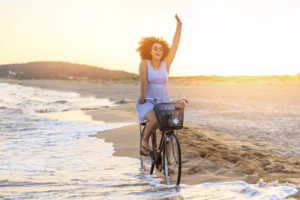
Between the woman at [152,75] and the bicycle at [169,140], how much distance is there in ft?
0.61

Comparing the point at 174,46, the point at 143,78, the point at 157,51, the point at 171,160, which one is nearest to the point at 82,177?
the point at 171,160

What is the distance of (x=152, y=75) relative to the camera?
15.1ft

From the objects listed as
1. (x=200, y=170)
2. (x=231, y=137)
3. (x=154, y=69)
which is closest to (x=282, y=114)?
(x=231, y=137)

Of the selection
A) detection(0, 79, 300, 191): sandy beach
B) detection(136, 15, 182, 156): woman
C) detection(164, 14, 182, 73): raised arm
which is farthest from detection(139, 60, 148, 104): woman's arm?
detection(0, 79, 300, 191): sandy beach

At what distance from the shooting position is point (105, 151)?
270 inches

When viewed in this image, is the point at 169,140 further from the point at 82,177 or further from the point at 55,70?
the point at 55,70

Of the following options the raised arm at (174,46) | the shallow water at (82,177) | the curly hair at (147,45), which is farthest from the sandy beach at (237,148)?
the curly hair at (147,45)

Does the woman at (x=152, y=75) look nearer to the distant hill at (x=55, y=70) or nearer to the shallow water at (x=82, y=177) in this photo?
the shallow water at (x=82, y=177)

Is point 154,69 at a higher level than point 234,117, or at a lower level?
higher

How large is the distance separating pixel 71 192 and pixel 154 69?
199 centimetres

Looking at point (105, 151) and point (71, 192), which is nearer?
point (71, 192)

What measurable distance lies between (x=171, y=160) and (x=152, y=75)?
47.7 inches

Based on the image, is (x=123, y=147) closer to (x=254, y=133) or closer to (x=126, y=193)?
(x=126, y=193)

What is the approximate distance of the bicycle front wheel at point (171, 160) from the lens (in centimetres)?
437
